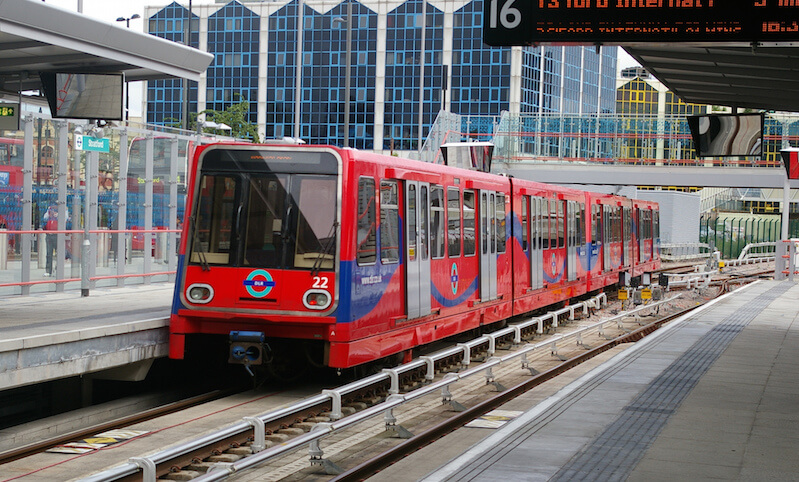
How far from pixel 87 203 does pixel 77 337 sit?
651cm

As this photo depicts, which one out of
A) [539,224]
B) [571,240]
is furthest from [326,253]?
[571,240]

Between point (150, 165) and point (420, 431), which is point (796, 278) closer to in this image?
point (150, 165)

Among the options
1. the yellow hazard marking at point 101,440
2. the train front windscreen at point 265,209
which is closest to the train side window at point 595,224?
the train front windscreen at point 265,209

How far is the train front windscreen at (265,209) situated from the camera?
42.1 ft

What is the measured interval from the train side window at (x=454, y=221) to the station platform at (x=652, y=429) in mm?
2832

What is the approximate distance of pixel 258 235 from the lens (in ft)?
42.7

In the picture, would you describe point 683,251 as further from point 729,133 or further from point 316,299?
point 316,299

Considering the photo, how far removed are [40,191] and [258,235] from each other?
20.2 ft

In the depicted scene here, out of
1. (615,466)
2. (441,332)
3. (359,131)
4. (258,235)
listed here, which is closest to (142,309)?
(258,235)

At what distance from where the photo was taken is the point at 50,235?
1742 centimetres

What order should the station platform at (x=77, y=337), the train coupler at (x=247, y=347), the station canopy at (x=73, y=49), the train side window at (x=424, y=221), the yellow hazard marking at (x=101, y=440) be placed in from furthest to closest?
the train side window at (x=424, y=221)
the train coupler at (x=247, y=347)
the station canopy at (x=73, y=49)
the station platform at (x=77, y=337)
the yellow hazard marking at (x=101, y=440)

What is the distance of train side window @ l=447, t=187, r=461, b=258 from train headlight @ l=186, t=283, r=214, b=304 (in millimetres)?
4401

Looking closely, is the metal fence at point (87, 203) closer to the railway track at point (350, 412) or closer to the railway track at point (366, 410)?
the railway track at point (366, 410)

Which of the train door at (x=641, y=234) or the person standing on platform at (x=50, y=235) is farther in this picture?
the train door at (x=641, y=234)
